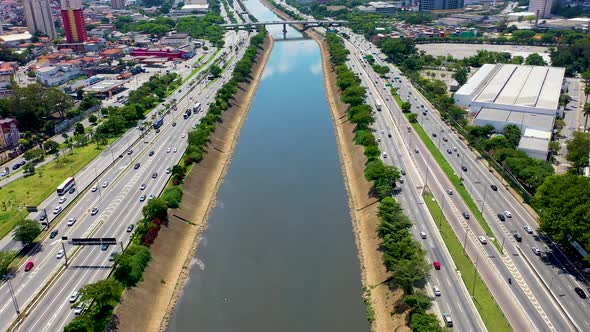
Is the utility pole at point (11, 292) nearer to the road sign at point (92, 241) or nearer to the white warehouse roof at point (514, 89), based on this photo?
the road sign at point (92, 241)

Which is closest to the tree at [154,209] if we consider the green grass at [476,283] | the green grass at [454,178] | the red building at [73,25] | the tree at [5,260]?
the tree at [5,260]

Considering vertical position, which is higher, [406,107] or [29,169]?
[406,107]

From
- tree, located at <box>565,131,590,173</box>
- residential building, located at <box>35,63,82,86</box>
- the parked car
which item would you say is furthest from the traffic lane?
residential building, located at <box>35,63,82,86</box>

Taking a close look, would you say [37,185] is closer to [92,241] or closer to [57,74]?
[92,241]

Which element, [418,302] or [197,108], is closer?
[418,302]

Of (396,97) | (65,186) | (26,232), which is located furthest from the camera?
(396,97)

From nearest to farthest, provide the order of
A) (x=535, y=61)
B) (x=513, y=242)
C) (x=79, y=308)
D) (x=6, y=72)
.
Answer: (x=79, y=308), (x=513, y=242), (x=6, y=72), (x=535, y=61)

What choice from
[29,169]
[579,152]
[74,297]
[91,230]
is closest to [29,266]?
[91,230]

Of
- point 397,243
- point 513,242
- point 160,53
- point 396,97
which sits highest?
point 160,53
